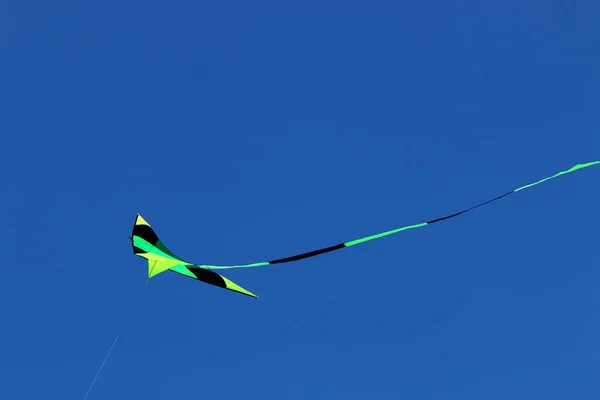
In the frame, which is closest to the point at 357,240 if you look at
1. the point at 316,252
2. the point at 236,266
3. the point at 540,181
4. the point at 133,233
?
the point at 316,252

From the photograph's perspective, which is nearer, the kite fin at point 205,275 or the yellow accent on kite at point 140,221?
the kite fin at point 205,275

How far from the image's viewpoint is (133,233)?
48.4 feet

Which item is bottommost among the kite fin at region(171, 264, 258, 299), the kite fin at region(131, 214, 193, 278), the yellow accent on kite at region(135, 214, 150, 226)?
the kite fin at region(171, 264, 258, 299)

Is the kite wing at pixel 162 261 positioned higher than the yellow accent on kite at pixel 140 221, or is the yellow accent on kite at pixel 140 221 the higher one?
the yellow accent on kite at pixel 140 221

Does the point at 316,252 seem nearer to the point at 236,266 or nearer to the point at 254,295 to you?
the point at 236,266

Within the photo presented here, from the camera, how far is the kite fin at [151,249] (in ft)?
43.9

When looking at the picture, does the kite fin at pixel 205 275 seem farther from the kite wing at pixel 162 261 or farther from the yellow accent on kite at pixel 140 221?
the yellow accent on kite at pixel 140 221

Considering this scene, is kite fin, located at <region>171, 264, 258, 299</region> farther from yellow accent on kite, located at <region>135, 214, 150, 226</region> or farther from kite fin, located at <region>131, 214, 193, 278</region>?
yellow accent on kite, located at <region>135, 214, 150, 226</region>

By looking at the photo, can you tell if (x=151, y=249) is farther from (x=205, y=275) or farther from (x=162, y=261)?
(x=205, y=275)

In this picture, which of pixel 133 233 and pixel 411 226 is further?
pixel 133 233

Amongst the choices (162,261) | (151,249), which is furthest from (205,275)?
(151,249)

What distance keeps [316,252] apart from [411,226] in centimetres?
155

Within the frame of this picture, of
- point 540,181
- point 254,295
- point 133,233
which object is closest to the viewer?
point 540,181

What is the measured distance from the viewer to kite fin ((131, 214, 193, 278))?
43.9ft
